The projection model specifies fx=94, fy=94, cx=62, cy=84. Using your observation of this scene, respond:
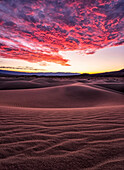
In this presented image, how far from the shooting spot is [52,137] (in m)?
1.84

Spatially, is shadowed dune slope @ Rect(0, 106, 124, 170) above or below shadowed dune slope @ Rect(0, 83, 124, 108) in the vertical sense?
above

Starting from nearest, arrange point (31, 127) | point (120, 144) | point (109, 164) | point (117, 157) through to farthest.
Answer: point (109, 164) < point (117, 157) < point (120, 144) < point (31, 127)

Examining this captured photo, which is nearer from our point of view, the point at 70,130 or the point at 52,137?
the point at 52,137

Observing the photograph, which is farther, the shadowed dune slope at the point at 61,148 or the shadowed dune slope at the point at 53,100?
the shadowed dune slope at the point at 53,100

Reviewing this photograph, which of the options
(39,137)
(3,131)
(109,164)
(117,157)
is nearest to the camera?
(109,164)

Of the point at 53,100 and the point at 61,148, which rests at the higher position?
the point at 61,148

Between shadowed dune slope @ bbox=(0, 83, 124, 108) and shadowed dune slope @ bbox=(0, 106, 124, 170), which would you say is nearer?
shadowed dune slope @ bbox=(0, 106, 124, 170)

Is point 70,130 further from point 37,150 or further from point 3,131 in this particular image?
point 3,131

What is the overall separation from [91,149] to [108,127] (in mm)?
1015

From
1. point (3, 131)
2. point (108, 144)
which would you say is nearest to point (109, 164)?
point (108, 144)

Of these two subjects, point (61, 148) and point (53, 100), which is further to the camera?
point (53, 100)

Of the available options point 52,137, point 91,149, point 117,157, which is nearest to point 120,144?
point 117,157

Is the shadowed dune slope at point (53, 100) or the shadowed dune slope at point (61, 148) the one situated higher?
the shadowed dune slope at point (61, 148)

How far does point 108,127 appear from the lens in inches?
89.4
